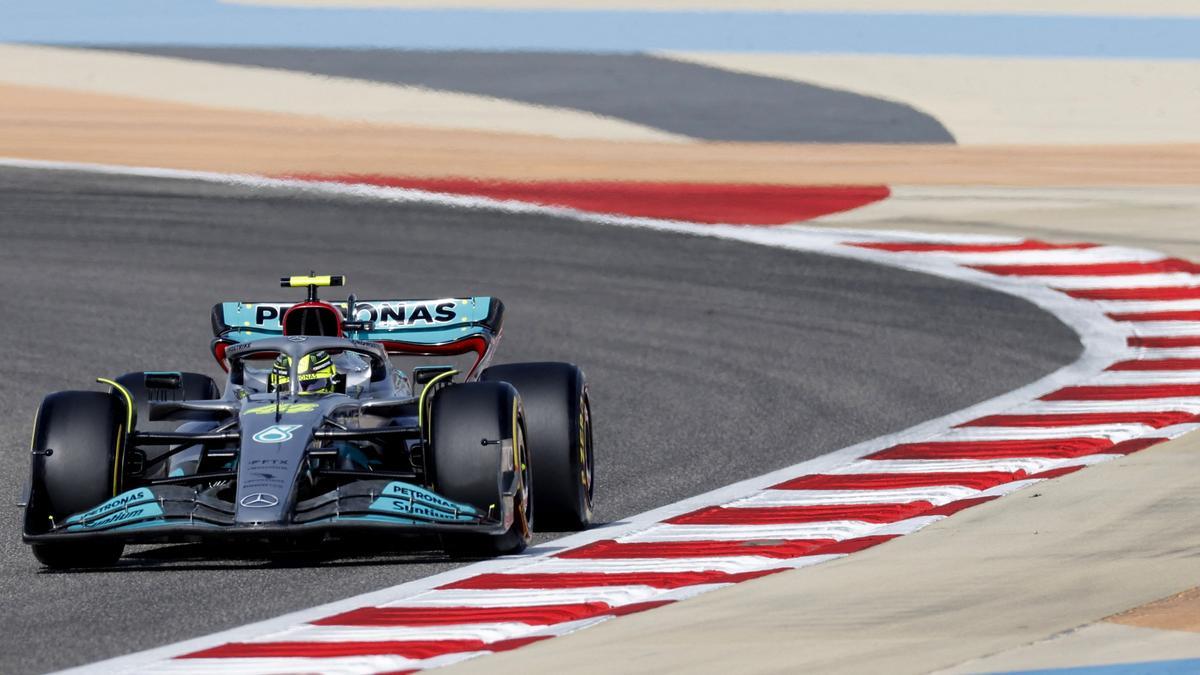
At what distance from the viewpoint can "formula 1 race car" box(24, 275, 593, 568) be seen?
27.7ft

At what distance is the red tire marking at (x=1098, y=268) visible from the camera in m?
17.5

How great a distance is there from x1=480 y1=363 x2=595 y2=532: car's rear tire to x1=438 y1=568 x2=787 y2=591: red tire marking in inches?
41.3

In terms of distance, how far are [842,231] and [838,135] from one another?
706cm

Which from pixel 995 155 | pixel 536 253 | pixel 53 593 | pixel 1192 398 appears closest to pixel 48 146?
pixel 536 253

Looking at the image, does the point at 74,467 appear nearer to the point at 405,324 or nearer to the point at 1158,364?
the point at 405,324

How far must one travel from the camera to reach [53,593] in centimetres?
833

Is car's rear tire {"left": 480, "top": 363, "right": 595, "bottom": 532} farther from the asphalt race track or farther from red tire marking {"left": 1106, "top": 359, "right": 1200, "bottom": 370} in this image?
red tire marking {"left": 1106, "top": 359, "right": 1200, "bottom": 370}

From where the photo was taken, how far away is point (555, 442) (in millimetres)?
9547

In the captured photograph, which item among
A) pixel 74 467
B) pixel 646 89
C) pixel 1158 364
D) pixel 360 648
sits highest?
pixel 646 89

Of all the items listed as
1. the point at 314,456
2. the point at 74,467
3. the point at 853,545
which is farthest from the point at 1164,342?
the point at 74,467

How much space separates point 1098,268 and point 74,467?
35.0 feet

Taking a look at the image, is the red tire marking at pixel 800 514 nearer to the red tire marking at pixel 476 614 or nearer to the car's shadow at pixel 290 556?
the car's shadow at pixel 290 556

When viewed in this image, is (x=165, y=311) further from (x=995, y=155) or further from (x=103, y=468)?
(x=995, y=155)

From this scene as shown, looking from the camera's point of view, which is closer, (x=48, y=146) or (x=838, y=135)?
(x=48, y=146)
